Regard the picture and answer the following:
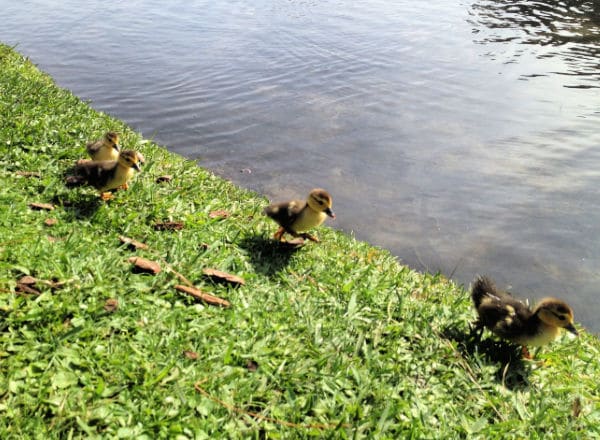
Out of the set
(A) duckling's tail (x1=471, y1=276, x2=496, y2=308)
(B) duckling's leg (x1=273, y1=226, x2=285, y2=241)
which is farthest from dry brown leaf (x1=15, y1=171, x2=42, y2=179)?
(A) duckling's tail (x1=471, y1=276, x2=496, y2=308)

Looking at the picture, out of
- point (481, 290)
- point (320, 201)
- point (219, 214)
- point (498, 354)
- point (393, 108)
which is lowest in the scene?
point (393, 108)

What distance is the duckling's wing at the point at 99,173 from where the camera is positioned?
5418 millimetres

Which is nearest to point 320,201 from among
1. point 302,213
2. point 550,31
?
point 302,213

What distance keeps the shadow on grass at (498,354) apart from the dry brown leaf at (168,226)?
2809mm

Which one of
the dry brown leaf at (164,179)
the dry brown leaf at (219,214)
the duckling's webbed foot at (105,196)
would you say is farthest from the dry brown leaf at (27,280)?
the dry brown leaf at (164,179)

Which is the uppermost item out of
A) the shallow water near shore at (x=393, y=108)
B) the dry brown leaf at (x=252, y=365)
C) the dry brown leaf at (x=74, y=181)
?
the dry brown leaf at (x=74, y=181)

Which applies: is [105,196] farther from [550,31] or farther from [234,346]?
[550,31]

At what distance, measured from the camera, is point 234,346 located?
12.2 feet

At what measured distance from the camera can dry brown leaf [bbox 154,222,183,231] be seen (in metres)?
5.27

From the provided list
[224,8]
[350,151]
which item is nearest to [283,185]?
[350,151]

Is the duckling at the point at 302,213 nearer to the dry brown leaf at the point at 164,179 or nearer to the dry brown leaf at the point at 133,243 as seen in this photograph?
the dry brown leaf at the point at 133,243

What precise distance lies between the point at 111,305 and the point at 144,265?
2.10 ft

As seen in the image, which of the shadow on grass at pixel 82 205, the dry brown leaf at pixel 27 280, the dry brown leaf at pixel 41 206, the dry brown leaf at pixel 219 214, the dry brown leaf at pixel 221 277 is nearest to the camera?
the dry brown leaf at pixel 27 280

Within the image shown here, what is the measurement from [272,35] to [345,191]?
481 inches
